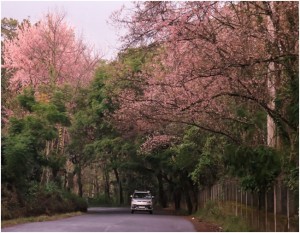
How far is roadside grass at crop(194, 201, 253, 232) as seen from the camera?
60.1 ft

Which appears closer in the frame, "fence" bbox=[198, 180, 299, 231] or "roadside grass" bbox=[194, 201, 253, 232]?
"fence" bbox=[198, 180, 299, 231]

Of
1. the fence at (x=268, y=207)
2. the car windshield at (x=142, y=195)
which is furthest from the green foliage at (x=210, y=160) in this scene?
the car windshield at (x=142, y=195)

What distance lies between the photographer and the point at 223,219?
933 inches

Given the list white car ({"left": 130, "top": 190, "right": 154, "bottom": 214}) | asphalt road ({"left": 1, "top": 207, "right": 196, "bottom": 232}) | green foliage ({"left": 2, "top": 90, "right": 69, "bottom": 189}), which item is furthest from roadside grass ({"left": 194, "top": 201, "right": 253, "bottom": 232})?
green foliage ({"left": 2, "top": 90, "right": 69, "bottom": 189})

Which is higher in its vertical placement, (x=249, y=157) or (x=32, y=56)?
(x=32, y=56)

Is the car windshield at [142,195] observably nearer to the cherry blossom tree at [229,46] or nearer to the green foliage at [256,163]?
the green foliage at [256,163]

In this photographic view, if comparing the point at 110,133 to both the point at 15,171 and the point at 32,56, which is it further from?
the point at 15,171

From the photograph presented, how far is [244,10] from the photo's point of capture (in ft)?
44.4

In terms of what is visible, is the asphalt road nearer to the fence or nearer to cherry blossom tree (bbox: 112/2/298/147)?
the fence

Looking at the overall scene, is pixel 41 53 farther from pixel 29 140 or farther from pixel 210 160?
pixel 210 160

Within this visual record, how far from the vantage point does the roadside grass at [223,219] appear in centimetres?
1831

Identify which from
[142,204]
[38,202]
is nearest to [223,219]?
[38,202]

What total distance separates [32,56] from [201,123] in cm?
2030

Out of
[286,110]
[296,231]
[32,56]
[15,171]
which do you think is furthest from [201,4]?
[32,56]
